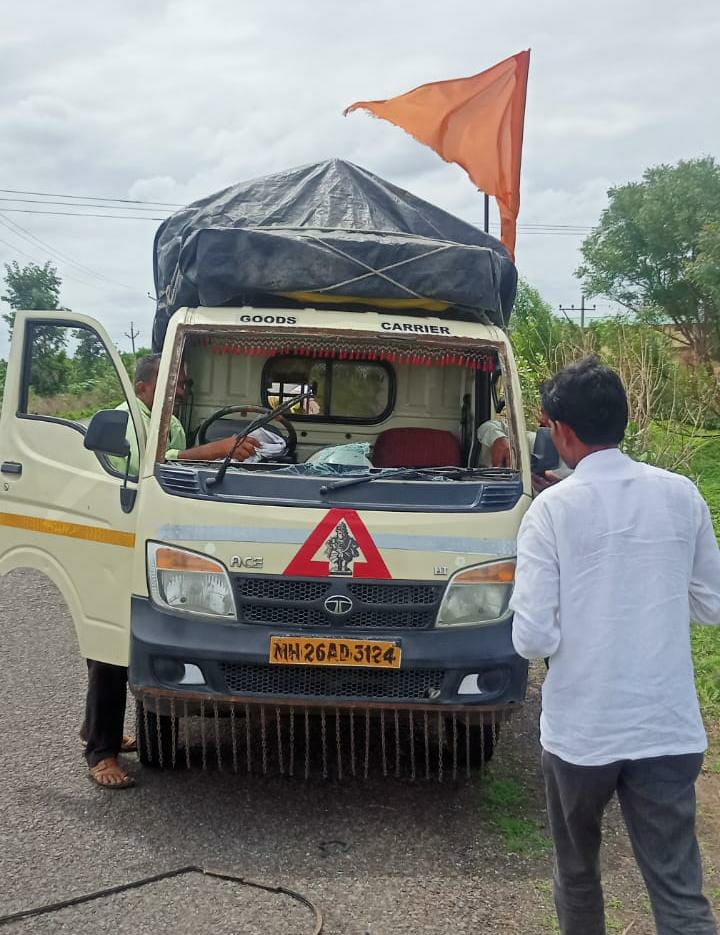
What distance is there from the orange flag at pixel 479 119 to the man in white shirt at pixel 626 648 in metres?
6.44

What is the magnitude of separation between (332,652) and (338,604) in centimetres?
19

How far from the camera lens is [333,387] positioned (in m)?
6.18

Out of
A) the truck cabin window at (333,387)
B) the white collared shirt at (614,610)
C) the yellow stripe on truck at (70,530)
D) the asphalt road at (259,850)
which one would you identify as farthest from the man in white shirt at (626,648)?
the truck cabin window at (333,387)

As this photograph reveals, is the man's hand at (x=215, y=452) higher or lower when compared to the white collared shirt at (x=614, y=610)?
higher

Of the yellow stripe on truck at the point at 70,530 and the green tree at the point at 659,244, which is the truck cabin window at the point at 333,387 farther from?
the green tree at the point at 659,244

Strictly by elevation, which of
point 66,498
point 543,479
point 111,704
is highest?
point 543,479

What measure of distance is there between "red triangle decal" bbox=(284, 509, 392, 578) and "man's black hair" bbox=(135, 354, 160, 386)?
1434mm

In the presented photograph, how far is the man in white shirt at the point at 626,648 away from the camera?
256cm

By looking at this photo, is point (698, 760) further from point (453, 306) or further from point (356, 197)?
point (356, 197)

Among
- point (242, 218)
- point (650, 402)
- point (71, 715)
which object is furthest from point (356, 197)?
point (650, 402)

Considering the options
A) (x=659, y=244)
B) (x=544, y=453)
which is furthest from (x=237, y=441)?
(x=659, y=244)

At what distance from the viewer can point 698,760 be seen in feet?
8.55

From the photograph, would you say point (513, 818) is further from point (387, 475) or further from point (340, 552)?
point (387, 475)

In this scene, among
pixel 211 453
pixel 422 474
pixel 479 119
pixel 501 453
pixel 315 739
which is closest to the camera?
pixel 422 474
